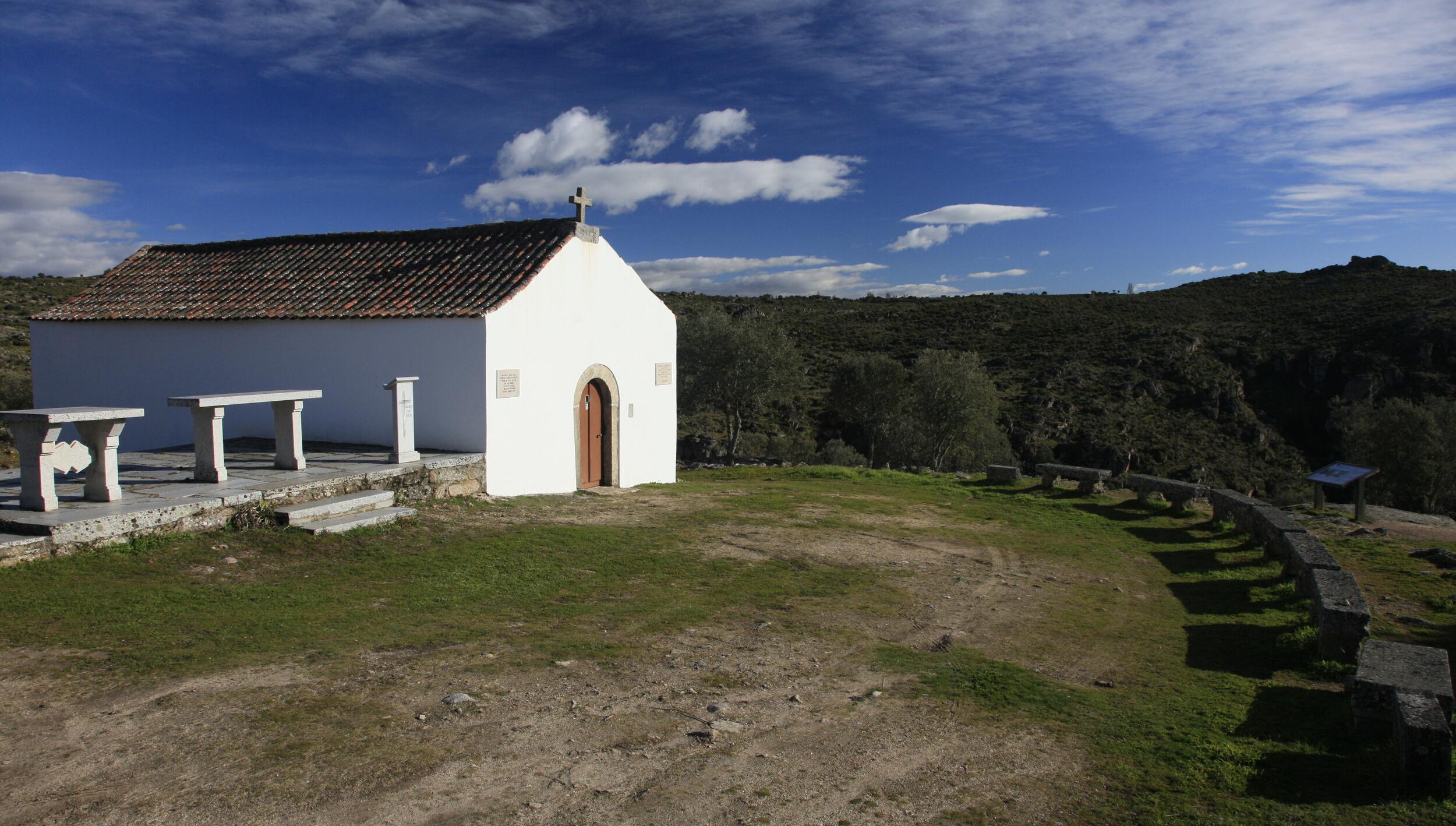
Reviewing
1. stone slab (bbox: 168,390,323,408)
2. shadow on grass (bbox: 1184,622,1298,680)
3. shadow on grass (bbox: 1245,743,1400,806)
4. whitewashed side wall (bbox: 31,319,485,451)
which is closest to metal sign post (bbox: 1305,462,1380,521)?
shadow on grass (bbox: 1184,622,1298,680)

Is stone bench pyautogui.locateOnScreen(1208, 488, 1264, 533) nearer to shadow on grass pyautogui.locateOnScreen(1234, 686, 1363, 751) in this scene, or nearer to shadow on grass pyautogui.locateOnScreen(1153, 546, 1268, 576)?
shadow on grass pyautogui.locateOnScreen(1153, 546, 1268, 576)

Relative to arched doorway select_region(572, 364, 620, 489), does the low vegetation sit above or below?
below

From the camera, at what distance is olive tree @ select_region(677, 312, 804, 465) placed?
32844mm

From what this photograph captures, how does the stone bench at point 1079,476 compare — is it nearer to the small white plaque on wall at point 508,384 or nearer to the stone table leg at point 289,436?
the small white plaque on wall at point 508,384

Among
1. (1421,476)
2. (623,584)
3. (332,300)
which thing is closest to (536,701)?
(623,584)

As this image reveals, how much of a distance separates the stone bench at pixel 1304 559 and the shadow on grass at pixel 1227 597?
6.9 inches

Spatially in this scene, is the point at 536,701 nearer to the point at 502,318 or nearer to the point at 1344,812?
the point at 1344,812

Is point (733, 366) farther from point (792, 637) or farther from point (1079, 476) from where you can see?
point (792, 637)

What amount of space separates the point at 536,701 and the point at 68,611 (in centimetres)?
378

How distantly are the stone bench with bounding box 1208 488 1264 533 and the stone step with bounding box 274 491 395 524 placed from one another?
37.9 feet

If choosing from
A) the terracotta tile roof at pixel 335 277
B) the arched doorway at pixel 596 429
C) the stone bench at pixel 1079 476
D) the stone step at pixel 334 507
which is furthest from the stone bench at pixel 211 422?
the stone bench at pixel 1079 476

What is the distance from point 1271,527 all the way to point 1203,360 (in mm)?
38501

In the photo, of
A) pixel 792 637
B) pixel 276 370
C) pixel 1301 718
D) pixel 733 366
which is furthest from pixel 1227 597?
pixel 733 366

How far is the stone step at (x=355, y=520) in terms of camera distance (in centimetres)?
861
